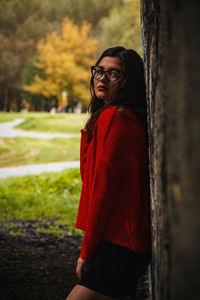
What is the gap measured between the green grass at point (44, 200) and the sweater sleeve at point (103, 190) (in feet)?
12.5

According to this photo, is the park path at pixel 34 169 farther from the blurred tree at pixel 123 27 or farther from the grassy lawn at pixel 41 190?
the blurred tree at pixel 123 27

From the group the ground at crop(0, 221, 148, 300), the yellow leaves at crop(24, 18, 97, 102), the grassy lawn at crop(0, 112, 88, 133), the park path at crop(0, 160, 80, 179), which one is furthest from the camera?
the yellow leaves at crop(24, 18, 97, 102)

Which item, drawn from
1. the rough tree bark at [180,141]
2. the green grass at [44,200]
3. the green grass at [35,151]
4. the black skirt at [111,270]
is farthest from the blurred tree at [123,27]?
the rough tree bark at [180,141]

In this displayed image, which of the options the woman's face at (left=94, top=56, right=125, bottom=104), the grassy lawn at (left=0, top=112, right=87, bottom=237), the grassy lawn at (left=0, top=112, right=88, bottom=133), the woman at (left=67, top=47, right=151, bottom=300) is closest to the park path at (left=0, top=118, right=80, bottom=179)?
the grassy lawn at (left=0, top=112, right=88, bottom=133)

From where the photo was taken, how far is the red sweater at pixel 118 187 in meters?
1.46

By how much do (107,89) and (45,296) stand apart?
92.5 inches

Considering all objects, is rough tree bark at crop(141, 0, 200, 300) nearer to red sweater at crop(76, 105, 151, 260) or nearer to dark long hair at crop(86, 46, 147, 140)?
red sweater at crop(76, 105, 151, 260)

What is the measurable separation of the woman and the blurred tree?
666 inches

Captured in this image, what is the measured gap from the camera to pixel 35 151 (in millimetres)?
11930

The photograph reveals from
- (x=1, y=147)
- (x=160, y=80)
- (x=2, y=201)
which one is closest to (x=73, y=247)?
(x=2, y=201)

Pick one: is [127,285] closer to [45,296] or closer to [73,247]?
[45,296]

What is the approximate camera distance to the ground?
340 centimetres

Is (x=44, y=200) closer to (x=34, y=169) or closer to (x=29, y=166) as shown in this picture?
(x=34, y=169)

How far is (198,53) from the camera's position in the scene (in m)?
0.73
